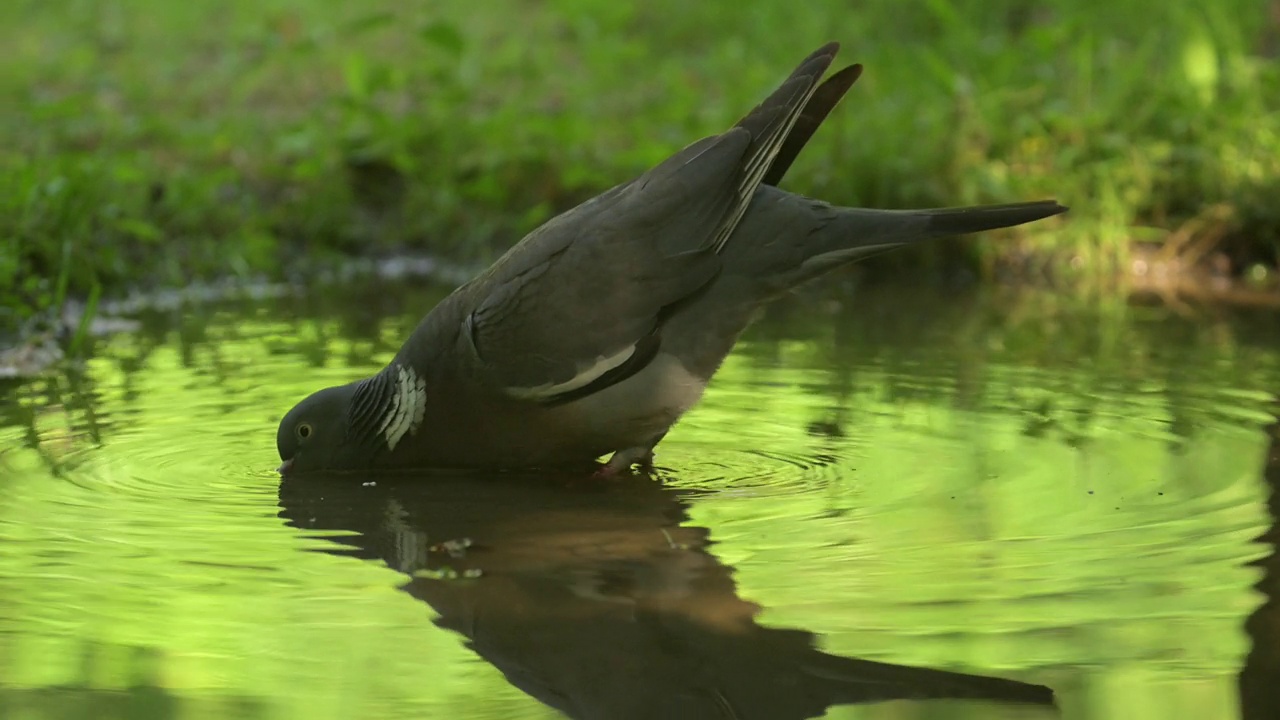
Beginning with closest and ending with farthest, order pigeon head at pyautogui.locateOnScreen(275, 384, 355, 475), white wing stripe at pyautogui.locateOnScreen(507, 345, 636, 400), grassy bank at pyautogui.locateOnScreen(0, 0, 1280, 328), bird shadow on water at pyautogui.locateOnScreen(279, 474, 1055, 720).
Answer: bird shadow on water at pyautogui.locateOnScreen(279, 474, 1055, 720) < white wing stripe at pyautogui.locateOnScreen(507, 345, 636, 400) < pigeon head at pyautogui.locateOnScreen(275, 384, 355, 475) < grassy bank at pyautogui.locateOnScreen(0, 0, 1280, 328)

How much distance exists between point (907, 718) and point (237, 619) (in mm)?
1252

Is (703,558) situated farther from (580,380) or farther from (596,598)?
(580,380)

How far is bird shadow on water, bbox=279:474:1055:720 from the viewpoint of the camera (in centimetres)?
259

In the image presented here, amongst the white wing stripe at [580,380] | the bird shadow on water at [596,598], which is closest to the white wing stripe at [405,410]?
the bird shadow on water at [596,598]

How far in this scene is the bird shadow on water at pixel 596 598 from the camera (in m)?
2.59

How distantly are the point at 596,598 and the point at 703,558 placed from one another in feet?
1.12

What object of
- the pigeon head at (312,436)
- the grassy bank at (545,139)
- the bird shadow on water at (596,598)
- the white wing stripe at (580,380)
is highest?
the grassy bank at (545,139)

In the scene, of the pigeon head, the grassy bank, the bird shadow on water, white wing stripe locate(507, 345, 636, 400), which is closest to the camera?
the bird shadow on water

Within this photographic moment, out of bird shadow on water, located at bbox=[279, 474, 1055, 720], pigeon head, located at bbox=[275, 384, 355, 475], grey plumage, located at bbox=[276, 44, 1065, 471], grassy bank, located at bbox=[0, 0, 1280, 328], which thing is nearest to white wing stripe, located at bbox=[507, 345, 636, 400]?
grey plumage, located at bbox=[276, 44, 1065, 471]

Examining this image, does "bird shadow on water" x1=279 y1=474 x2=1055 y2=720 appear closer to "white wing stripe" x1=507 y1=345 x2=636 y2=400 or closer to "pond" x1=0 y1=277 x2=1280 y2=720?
"pond" x1=0 y1=277 x2=1280 y2=720

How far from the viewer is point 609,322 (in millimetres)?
4250

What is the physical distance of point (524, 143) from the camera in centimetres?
899

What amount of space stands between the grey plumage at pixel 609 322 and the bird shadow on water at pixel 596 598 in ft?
0.39

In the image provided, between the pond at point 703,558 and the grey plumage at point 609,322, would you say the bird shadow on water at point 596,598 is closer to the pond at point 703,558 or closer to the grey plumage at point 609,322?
the pond at point 703,558
